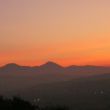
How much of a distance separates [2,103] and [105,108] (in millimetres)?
42154

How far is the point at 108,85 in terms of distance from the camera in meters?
118

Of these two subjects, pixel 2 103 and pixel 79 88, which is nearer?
pixel 2 103

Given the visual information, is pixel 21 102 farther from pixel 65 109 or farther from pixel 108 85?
pixel 108 85

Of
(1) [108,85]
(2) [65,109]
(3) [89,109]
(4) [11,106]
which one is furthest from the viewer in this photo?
(1) [108,85]

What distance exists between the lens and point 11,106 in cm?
2805

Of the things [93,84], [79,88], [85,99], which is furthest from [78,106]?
[93,84]

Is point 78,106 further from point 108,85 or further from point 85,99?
point 108,85

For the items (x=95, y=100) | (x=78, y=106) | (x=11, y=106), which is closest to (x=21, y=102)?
(x=11, y=106)

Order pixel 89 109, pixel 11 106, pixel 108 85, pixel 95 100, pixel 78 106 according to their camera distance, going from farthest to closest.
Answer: pixel 108 85
pixel 95 100
pixel 78 106
pixel 89 109
pixel 11 106

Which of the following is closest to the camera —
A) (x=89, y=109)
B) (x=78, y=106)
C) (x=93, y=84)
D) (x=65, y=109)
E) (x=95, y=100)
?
(x=65, y=109)

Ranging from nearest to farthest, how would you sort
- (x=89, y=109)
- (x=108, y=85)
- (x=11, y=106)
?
(x=11, y=106) → (x=89, y=109) → (x=108, y=85)

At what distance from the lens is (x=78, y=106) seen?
247 ft

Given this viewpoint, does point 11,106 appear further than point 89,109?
No

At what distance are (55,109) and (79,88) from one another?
88887 millimetres
